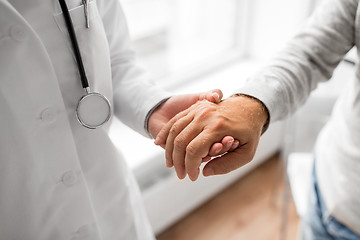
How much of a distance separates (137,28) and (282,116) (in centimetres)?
133

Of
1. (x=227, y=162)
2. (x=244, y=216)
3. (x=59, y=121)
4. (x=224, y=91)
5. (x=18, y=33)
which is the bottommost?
(x=244, y=216)

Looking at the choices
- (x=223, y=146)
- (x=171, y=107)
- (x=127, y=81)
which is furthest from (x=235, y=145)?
(x=127, y=81)

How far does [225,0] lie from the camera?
7.16ft

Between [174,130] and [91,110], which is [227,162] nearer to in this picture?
[174,130]

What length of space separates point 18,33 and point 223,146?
38 centimetres

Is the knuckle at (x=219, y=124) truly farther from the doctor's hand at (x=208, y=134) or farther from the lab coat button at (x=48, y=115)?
the lab coat button at (x=48, y=115)

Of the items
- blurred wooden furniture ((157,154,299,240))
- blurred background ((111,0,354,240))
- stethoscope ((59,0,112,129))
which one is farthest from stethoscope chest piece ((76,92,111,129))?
blurred wooden furniture ((157,154,299,240))

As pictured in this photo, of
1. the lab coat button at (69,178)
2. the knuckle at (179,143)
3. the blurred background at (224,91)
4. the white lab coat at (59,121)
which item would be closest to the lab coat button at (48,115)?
the white lab coat at (59,121)

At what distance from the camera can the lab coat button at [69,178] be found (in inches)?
27.3

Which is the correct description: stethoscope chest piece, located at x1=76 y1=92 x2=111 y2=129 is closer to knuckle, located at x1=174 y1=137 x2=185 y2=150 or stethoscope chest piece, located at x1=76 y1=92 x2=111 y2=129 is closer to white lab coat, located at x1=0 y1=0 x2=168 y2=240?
white lab coat, located at x1=0 y1=0 x2=168 y2=240

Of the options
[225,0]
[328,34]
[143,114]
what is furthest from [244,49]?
[143,114]

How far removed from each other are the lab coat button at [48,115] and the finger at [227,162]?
279 millimetres

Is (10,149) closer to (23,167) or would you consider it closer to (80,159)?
(23,167)

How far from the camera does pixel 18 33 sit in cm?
58
